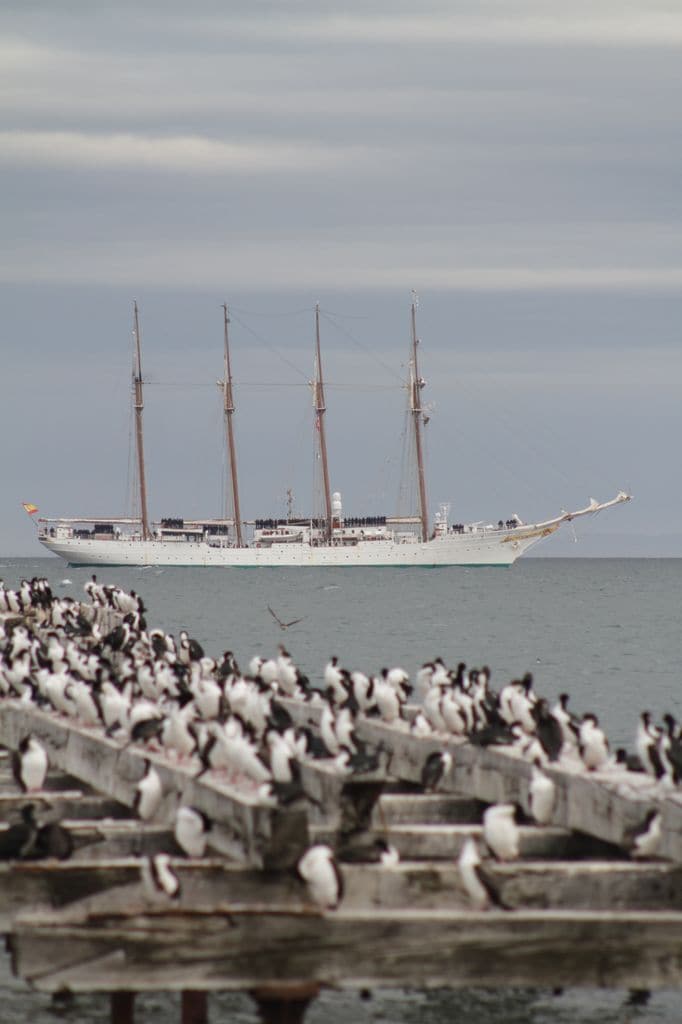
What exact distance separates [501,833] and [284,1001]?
3.08m

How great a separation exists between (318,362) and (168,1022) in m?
153

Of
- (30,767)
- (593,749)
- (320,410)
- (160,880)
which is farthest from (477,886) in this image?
(320,410)

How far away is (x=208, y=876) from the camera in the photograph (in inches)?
702

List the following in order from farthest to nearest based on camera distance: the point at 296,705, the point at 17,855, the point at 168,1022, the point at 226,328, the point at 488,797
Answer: the point at 226,328 → the point at 296,705 → the point at 488,797 → the point at 168,1022 → the point at 17,855

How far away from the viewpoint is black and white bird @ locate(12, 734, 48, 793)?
22781mm

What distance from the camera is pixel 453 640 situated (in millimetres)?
87938

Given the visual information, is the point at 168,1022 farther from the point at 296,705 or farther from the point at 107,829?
the point at 296,705

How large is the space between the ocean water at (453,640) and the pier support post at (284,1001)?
136 inches

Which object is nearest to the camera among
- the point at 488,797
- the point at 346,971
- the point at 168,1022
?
the point at 346,971

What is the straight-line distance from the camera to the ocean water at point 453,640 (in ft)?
68.1

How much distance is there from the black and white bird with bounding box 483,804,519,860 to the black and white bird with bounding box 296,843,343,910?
206 centimetres

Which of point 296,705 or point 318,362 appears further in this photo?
point 318,362

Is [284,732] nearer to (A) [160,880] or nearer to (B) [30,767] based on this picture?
(B) [30,767]

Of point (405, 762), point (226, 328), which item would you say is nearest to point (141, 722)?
point (405, 762)
